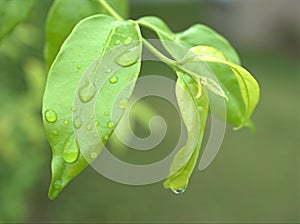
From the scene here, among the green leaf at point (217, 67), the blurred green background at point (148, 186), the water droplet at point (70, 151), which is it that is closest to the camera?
the water droplet at point (70, 151)

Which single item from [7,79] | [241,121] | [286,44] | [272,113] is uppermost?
[241,121]

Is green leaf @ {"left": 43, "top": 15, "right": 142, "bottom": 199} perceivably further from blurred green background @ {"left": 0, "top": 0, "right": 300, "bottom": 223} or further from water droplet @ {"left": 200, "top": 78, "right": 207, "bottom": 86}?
blurred green background @ {"left": 0, "top": 0, "right": 300, "bottom": 223}

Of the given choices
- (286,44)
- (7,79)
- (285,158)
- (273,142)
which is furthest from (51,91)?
(286,44)

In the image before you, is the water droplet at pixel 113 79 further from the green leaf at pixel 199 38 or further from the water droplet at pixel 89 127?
the green leaf at pixel 199 38

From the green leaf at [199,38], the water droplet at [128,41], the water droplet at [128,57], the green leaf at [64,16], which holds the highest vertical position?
the water droplet at [128,57]

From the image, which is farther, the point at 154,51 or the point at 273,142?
the point at 273,142

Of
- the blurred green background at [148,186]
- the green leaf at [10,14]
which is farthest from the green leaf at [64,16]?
the blurred green background at [148,186]

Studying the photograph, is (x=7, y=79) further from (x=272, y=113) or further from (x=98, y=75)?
(x=272, y=113)

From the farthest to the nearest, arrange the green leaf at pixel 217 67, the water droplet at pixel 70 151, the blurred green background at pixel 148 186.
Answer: the blurred green background at pixel 148 186
the green leaf at pixel 217 67
the water droplet at pixel 70 151
